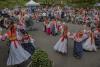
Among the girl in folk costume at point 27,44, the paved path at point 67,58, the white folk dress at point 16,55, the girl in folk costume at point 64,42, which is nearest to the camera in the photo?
the white folk dress at point 16,55

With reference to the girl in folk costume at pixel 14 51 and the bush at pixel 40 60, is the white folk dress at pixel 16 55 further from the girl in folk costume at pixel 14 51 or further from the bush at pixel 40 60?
the bush at pixel 40 60

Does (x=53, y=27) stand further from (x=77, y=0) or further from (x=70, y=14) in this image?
(x=77, y=0)

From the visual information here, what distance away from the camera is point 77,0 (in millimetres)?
52281

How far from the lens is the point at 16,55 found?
41.4 ft

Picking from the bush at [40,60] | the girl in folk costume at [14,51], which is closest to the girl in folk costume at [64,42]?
the girl in folk costume at [14,51]

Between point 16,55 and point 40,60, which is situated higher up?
point 40,60

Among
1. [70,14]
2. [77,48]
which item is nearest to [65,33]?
[77,48]

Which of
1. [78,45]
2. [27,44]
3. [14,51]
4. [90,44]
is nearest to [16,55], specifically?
[14,51]

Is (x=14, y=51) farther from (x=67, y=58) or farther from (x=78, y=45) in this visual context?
(x=78, y=45)

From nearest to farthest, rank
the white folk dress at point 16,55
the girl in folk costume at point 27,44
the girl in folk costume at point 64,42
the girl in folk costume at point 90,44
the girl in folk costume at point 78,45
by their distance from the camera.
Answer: the white folk dress at point 16,55 → the girl in folk costume at point 27,44 → the girl in folk costume at point 78,45 → the girl in folk costume at point 64,42 → the girl in folk costume at point 90,44

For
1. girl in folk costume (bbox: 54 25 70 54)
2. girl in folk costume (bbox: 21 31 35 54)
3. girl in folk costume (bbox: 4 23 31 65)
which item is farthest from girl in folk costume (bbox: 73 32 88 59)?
girl in folk costume (bbox: 4 23 31 65)

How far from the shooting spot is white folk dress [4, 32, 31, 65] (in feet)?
41.0

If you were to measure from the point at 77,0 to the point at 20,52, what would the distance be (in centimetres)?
4064

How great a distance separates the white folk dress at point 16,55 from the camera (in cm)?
1248
